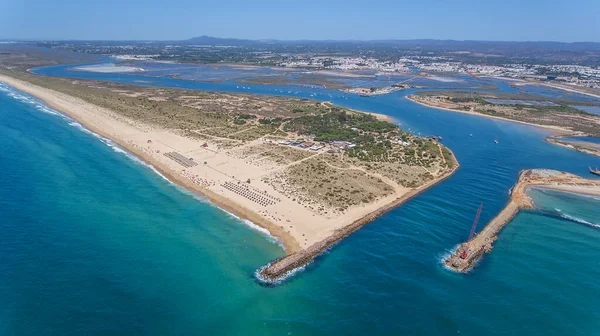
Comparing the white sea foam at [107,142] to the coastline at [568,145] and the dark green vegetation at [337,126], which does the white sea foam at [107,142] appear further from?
the coastline at [568,145]

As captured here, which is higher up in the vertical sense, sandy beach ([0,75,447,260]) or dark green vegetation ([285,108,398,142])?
dark green vegetation ([285,108,398,142])

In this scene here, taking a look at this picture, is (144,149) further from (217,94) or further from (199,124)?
(217,94)

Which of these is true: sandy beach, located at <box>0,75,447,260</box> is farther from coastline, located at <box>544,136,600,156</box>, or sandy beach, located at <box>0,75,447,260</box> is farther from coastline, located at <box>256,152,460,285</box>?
coastline, located at <box>544,136,600,156</box>

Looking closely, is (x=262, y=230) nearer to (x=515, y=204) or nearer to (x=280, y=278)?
(x=280, y=278)

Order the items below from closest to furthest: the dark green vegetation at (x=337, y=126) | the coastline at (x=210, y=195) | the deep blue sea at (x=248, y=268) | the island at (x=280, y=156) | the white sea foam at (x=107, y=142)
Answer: the deep blue sea at (x=248, y=268), the coastline at (x=210, y=195), the white sea foam at (x=107, y=142), the island at (x=280, y=156), the dark green vegetation at (x=337, y=126)

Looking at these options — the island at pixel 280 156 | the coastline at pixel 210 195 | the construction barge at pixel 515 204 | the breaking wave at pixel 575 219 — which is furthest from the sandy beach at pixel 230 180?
the breaking wave at pixel 575 219

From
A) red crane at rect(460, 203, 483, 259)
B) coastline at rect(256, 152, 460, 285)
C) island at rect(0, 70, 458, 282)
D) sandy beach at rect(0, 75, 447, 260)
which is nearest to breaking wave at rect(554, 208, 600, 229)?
red crane at rect(460, 203, 483, 259)

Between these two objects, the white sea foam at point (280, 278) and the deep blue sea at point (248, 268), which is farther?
the white sea foam at point (280, 278)

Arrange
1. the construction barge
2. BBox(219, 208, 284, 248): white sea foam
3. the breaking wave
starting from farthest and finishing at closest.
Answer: the breaking wave
BBox(219, 208, 284, 248): white sea foam
the construction barge
